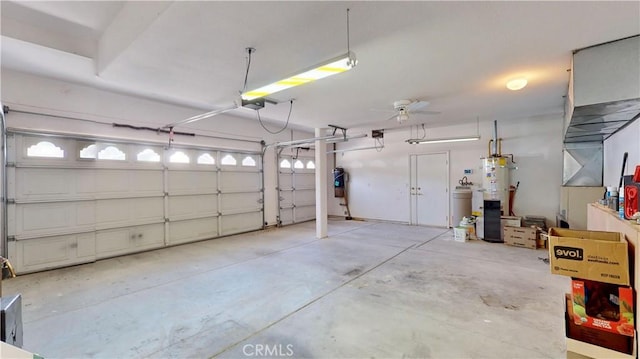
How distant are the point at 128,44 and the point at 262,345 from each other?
2.97 meters

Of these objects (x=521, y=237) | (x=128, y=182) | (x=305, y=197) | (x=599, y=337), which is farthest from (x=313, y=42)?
(x=305, y=197)

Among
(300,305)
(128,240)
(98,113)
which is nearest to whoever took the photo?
(300,305)

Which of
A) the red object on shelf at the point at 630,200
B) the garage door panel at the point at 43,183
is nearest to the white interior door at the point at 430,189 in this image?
the red object on shelf at the point at 630,200

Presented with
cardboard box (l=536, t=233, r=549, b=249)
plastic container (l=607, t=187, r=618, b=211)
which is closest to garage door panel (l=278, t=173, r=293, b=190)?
cardboard box (l=536, t=233, r=549, b=249)

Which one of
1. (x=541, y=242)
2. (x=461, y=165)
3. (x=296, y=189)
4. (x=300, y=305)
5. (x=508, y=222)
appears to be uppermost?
(x=461, y=165)

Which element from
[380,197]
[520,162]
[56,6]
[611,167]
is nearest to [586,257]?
[611,167]

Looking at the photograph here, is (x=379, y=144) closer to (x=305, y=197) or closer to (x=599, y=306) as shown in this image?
(x=305, y=197)

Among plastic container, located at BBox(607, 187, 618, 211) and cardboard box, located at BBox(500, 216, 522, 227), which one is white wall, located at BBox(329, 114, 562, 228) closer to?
cardboard box, located at BBox(500, 216, 522, 227)

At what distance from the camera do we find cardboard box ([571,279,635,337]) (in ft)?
5.18

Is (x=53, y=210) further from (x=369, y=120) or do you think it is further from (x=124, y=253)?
(x=369, y=120)

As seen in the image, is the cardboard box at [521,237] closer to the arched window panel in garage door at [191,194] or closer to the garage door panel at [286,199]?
the garage door panel at [286,199]

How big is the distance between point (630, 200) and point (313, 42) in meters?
2.54

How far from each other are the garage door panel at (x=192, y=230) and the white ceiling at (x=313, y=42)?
2.93 meters

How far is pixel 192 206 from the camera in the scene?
5984 millimetres
